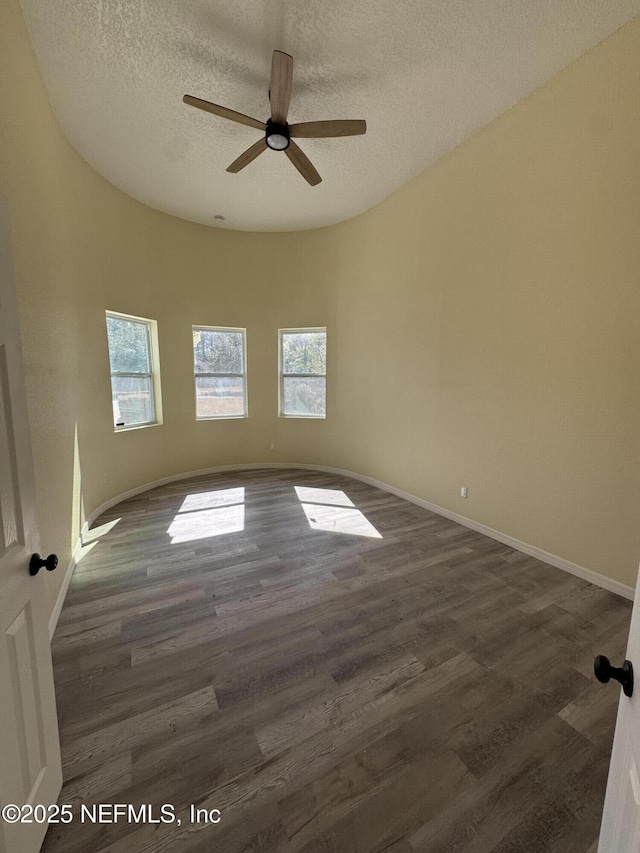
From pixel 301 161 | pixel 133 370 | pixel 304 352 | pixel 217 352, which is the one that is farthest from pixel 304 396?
pixel 301 161

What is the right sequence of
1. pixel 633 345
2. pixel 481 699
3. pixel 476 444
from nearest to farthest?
pixel 481 699
pixel 633 345
pixel 476 444

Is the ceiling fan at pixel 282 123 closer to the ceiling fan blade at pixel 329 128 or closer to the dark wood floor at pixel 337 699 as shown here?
the ceiling fan blade at pixel 329 128

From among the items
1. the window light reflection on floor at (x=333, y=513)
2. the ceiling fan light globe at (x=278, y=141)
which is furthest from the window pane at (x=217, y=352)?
the ceiling fan light globe at (x=278, y=141)

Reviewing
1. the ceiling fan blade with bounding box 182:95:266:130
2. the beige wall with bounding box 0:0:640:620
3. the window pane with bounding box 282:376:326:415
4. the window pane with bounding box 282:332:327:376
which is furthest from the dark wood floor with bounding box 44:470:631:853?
the ceiling fan blade with bounding box 182:95:266:130

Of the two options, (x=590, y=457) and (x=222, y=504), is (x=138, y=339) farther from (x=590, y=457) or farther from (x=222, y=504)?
(x=590, y=457)

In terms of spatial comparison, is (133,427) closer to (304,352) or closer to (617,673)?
(304,352)

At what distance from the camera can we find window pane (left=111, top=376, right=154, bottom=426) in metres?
4.05

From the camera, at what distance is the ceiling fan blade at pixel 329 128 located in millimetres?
2385

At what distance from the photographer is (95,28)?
2.04 meters

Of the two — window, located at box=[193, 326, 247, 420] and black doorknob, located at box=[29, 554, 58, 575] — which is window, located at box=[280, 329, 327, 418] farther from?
black doorknob, located at box=[29, 554, 58, 575]

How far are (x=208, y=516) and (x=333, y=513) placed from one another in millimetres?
1357

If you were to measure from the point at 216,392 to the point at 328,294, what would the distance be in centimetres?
226

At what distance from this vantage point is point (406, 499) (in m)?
4.14

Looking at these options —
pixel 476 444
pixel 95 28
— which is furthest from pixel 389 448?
pixel 95 28
